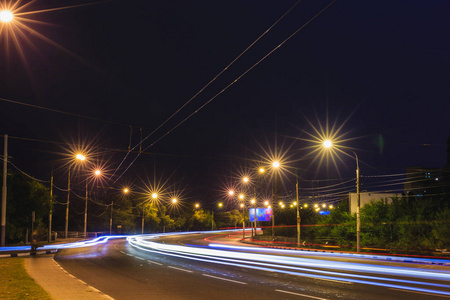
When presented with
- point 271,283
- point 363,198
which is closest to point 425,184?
point 363,198

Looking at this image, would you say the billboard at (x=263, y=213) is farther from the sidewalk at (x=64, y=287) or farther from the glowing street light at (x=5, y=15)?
the glowing street light at (x=5, y=15)

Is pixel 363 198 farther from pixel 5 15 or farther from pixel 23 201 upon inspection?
pixel 5 15

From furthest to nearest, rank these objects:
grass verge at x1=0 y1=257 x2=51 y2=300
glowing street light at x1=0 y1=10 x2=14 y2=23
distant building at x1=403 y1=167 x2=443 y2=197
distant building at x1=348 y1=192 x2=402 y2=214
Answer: distant building at x1=403 y1=167 x2=443 y2=197 → distant building at x1=348 y1=192 x2=402 y2=214 → grass verge at x1=0 y1=257 x2=51 y2=300 → glowing street light at x1=0 y1=10 x2=14 y2=23

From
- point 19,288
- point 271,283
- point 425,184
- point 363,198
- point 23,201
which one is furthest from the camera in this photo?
point 425,184

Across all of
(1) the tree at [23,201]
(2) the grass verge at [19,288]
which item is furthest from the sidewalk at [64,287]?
(1) the tree at [23,201]

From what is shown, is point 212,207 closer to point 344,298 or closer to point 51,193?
point 51,193

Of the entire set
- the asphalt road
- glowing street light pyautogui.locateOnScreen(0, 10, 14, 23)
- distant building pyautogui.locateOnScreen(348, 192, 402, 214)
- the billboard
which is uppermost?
glowing street light pyautogui.locateOnScreen(0, 10, 14, 23)

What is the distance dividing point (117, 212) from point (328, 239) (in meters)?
51.9

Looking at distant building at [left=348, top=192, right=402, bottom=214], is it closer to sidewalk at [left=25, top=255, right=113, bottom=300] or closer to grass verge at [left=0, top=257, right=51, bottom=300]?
sidewalk at [left=25, top=255, right=113, bottom=300]

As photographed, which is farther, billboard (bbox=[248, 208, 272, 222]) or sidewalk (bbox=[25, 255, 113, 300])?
billboard (bbox=[248, 208, 272, 222])

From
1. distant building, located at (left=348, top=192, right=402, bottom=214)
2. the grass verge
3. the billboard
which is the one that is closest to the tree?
the grass verge

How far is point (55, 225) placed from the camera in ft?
273

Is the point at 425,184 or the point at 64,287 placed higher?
the point at 425,184

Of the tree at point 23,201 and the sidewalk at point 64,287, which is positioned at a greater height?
the tree at point 23,201
